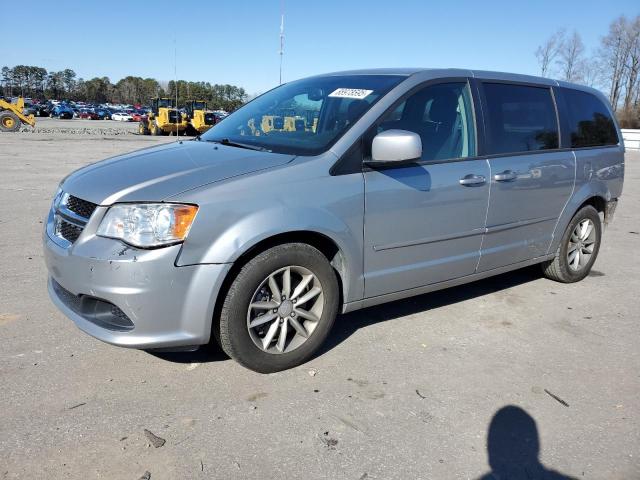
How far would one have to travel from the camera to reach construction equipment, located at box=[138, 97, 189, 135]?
1368 inches

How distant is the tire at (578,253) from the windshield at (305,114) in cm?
237

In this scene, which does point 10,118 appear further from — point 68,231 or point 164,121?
point 68,231

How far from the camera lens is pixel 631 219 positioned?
9023 millimetres

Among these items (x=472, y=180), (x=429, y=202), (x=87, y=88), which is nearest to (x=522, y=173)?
(x=472, y=180)

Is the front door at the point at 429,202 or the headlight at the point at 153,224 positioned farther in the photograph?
the front door at the point at 429,202

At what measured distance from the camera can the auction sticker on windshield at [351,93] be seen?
12.2 feet

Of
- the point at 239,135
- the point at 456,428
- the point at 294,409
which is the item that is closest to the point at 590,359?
the point at 456,428

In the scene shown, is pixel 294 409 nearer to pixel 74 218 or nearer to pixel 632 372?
pixel 74 218

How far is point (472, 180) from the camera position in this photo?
390 centimetres

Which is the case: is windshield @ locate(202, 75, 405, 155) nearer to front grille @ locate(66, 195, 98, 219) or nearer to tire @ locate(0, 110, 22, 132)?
front grille @ locate(66, 195, 98, 219)

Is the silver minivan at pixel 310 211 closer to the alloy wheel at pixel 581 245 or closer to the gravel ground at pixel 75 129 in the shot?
the alloy wheel at pixel 581 245

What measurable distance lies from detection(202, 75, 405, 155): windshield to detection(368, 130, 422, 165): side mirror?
257mm

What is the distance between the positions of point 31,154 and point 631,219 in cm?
1584

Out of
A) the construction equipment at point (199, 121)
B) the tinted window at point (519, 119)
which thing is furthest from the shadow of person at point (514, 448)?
the construction equipment at point (199, 121)
